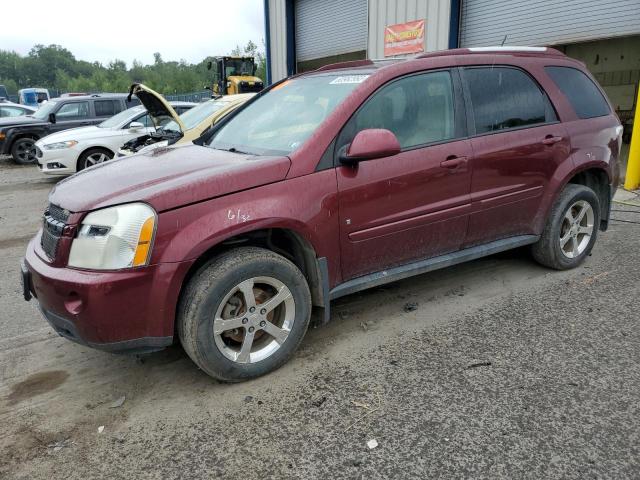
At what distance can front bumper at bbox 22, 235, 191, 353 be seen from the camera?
2.46 m

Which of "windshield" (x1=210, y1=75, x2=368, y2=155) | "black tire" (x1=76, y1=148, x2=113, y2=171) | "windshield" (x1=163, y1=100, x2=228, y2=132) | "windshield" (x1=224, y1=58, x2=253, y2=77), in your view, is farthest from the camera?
"windshield" (x1=224, y1=58, x2=253, y2=77)

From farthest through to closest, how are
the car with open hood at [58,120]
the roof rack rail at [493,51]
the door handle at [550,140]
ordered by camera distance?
1. the car with open hood at [58,120]
2. the door handle at [550,140]
3. the roof rack rail at [493,51]

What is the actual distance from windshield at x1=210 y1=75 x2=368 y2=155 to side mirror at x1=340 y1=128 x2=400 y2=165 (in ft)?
0.99

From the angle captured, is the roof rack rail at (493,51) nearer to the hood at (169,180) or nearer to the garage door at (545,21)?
the hood at (169,180)

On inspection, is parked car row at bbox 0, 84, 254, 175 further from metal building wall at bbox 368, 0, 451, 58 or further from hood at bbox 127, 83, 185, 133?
metal building wall at bbox 368, 0, 451, 58

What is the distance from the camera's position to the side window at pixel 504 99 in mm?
3656

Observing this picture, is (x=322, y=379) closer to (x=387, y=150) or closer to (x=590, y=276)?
(x=387, y=150)

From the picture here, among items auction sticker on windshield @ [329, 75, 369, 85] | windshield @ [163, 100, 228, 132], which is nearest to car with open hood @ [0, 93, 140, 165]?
windshield @ [163, 100, 228, 132]

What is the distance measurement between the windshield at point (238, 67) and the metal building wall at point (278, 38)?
7022mm

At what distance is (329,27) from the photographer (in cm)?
1526

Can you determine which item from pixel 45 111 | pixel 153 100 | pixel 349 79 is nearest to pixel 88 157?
pixel 153 100

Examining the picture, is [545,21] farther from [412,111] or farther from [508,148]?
[412,111]

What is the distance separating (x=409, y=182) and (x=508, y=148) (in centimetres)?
99

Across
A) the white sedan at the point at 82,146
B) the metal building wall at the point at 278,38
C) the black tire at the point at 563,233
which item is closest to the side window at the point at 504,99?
the black tire at the point at 563,233
